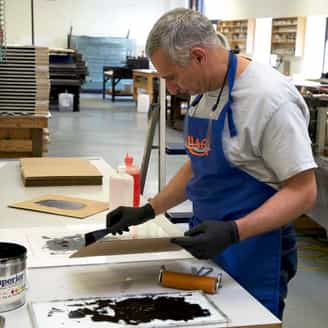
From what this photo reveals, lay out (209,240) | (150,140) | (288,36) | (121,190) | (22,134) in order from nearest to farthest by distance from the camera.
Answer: (209,240) < (121,190) < (22,134) < (150,140) < (288,36)

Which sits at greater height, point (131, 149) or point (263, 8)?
point (263, 8)

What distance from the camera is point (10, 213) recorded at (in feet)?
6.45

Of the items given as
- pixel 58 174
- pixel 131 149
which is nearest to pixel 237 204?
pixel 58 174

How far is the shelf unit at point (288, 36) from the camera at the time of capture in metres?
9.78

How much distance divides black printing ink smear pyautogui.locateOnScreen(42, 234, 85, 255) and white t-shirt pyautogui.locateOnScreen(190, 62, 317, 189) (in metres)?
0.51

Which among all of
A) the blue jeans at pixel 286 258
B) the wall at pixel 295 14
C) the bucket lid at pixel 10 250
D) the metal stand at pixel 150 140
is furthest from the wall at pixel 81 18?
the bucket lid at pixel 10 250

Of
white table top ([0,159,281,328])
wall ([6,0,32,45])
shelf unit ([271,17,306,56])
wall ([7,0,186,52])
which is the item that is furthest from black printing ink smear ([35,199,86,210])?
wall ([7,0,186,52])

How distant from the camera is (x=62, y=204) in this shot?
82.2 inches

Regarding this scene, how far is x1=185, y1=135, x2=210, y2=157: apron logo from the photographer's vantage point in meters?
1.53

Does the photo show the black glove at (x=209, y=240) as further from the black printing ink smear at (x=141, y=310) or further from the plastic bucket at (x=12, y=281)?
the plastic bucket at (x=12, y=281)

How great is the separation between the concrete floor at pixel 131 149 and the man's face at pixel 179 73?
1817mm

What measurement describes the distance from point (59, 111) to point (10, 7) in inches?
162

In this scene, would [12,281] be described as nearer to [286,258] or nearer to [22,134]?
[286,258]

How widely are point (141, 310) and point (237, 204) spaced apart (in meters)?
0.42
